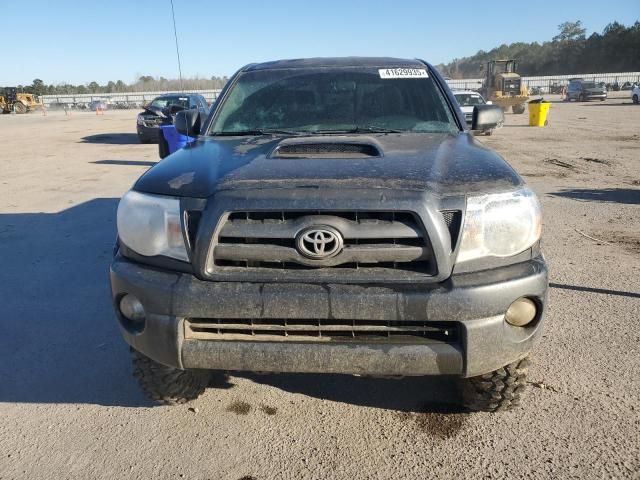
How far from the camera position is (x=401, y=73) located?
3.65m

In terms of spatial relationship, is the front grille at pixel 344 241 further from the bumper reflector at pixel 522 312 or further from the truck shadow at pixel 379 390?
the truck shadow at pixel 379 390

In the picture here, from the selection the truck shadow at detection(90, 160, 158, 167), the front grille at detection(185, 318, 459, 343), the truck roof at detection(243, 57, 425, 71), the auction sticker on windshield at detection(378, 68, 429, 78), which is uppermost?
the truck roof at detection(243, 57, 425, 71)

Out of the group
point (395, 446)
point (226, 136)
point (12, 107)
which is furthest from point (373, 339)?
point (12, 107)

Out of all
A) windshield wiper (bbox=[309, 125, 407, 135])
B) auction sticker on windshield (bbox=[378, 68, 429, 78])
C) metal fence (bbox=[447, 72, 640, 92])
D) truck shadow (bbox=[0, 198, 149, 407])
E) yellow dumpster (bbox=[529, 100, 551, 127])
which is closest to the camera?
truck shadow (bbox=[0, 198, 149, 407])

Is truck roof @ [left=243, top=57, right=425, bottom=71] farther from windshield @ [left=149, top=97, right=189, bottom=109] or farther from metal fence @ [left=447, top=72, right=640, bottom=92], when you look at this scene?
metal fence @ [left=447, top=72, right=640, bottom=92]

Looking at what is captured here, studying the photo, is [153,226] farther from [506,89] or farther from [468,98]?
[506,89]

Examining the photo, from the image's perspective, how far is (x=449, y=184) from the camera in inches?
86.1

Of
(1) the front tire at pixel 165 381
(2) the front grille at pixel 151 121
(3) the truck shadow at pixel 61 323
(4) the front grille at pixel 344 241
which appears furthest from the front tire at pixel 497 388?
(2) the front grille at pixel 151 121

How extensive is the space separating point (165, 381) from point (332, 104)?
6.60 feet

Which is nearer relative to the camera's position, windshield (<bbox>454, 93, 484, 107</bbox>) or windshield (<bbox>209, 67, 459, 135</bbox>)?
windshield (<bbox>209, 67, 459, 135</bbox>)

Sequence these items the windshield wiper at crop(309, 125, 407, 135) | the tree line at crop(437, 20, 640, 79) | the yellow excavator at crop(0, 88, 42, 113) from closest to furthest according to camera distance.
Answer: the windshield wiper at crop(309, 125, 407, 135) → the yellow excavator at crop(0, 88, 42, 113) → the tree line at crop(437, 20, 640, 79)

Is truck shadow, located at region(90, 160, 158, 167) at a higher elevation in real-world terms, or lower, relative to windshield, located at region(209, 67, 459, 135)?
lower

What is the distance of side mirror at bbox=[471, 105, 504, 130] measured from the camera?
12.1 feet

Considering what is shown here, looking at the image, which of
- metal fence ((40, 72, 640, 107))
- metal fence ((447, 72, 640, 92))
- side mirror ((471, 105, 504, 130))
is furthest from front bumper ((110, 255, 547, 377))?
metal fence ((447, 72, 640, 92))
